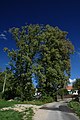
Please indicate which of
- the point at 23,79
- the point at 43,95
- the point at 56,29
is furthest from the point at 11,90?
the point at 56,29

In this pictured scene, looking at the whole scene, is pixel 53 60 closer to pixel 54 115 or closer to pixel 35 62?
pixel 35 62

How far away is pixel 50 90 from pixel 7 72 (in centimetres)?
1190

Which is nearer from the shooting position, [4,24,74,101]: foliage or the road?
the road

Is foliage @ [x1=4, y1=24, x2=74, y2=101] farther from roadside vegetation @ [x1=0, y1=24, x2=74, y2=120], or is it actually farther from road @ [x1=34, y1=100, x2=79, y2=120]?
road @ [x1=34, y1=100, x2=79, y2=120]

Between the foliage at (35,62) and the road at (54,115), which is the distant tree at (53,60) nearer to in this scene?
the foliage at (35,62)

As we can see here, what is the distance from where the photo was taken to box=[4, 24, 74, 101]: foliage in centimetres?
5394

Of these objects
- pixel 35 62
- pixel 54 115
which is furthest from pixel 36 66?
pixel 54 115

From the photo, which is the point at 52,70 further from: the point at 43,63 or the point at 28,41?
the point at 28,41

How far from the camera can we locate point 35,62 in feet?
182

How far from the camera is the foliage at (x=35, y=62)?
2124 inches

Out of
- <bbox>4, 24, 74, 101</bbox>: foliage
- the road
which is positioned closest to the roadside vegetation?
<bbox>4, 24, 74, 101</bbox>: foliage

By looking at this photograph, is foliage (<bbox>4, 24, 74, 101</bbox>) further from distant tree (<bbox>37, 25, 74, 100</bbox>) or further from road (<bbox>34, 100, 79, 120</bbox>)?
road (<bbox>34, 100, 79, 120</bbox>)

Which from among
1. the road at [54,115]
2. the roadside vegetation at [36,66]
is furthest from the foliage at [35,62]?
the road at [54,115]

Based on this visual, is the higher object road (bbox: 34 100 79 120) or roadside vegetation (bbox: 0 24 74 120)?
roadside vegetation (bbox: 0 24 74 120)
